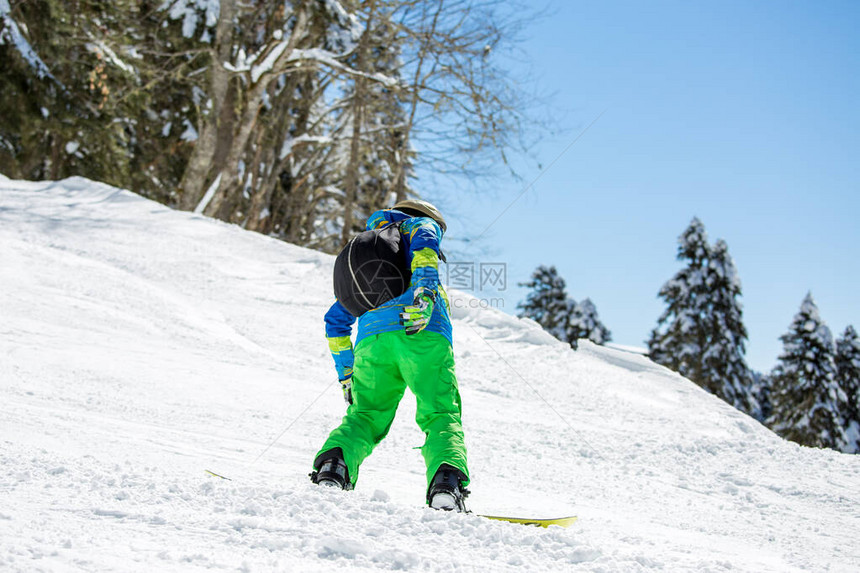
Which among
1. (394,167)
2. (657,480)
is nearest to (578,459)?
(657,480)

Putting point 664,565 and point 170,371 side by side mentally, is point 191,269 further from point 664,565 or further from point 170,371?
point 664,565

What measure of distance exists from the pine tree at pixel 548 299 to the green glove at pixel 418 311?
3272cm

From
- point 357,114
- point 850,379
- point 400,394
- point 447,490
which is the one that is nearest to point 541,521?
point 447,490

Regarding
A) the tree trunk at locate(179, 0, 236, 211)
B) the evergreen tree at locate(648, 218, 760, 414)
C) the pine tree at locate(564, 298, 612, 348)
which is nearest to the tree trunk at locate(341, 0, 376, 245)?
the tree trunk at locate(179, 0, 236, 211)

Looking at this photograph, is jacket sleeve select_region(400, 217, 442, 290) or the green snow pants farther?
jacket sleeve select_region(400, 217, 442, 290)

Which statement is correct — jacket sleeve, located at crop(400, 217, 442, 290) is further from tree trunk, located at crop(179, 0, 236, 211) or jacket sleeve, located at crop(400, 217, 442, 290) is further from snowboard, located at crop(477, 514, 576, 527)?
tree trunk, located at crop(179, 0, 236, 211)

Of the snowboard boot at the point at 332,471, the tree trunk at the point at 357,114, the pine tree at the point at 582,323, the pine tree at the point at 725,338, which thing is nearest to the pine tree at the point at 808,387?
the pine tree at the point at 725,338

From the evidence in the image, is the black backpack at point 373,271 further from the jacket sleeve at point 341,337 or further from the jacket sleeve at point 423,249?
the jacket sleeve at point 341,337

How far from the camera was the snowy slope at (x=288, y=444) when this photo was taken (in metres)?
1.94

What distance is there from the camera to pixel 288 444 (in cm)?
392

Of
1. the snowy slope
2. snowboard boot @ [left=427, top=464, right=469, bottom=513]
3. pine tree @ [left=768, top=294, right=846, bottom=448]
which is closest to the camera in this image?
the snowy slope

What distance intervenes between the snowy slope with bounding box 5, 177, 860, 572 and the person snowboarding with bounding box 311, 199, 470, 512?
0.28 m

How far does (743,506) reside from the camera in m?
3.70

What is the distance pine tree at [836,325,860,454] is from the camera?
26.4 meters
